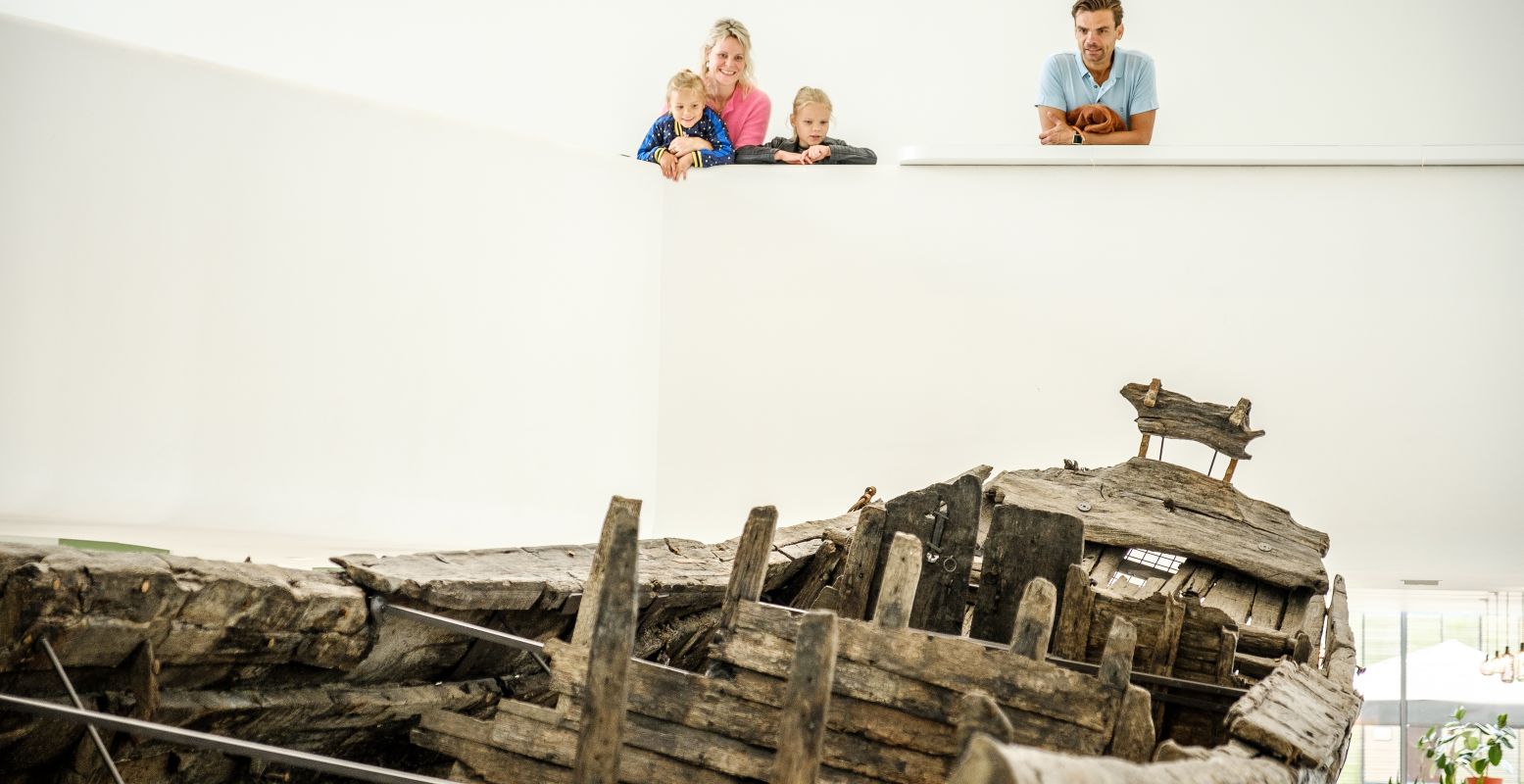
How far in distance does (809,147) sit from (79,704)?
626cm

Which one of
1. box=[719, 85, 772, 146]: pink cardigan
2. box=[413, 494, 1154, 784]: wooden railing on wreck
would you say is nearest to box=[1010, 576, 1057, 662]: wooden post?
box=[413, 494, 1154, 784]: wooden railing on wreck

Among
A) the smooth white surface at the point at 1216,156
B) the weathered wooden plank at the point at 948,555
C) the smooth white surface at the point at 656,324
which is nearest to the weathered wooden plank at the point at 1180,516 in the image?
the smooth white surface at the point at 656,324

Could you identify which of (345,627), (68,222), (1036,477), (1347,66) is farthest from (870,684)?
(1347,66)

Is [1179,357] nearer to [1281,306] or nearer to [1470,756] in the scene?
[1281,306]

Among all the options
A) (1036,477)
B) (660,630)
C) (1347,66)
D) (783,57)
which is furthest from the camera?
(783,57)

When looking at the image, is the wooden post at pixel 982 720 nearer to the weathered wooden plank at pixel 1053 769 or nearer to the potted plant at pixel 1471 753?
the weathered wooden plank at pixel 1053 769

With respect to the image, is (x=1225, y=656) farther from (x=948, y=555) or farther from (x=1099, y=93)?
(x=1099, y=93)

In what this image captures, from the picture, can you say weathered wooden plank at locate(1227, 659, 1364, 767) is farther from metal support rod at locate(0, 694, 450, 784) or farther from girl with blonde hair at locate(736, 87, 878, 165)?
girl with blonde hair at locate(736, 87, 878, 165)

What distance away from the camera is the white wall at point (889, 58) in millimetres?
11469

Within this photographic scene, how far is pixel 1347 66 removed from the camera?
11.7 metres

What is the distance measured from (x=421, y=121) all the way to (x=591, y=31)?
5732mm

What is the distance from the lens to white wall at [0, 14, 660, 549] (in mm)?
6285

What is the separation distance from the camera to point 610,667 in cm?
333

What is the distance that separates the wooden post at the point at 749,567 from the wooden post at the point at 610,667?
68 cm
